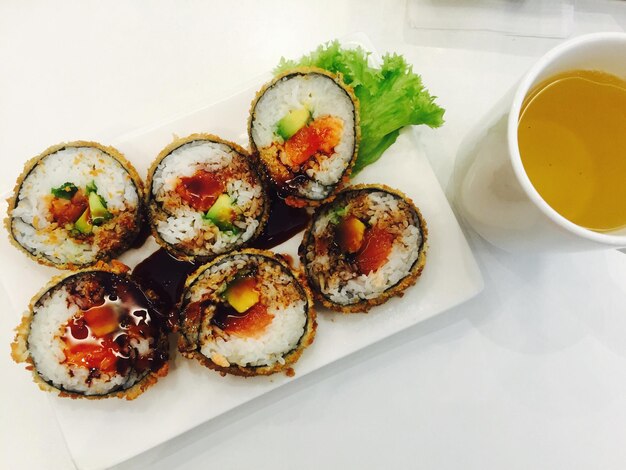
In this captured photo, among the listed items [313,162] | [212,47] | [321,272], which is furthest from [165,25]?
[321,272]

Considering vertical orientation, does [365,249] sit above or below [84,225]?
below

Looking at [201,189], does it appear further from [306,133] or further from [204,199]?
[306,133]

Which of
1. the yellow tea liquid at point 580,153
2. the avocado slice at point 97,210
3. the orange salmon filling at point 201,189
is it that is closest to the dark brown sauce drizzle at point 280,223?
the orange salmon filling at point 201,189

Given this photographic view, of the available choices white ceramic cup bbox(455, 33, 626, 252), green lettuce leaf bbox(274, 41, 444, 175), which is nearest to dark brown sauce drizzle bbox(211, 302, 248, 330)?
green lettuce leaf bbox(274, 41, 444, 175)

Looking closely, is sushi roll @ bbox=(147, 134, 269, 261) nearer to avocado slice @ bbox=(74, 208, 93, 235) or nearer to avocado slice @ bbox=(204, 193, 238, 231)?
avocado slice @ bbox=(204, 193, 238, 231)

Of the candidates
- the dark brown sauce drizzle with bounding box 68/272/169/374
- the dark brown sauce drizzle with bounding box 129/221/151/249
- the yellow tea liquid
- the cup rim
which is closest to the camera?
the cup rim

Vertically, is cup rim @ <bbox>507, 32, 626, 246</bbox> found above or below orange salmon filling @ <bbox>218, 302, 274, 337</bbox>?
above

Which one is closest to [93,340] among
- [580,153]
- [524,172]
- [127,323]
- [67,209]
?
[127,323]
